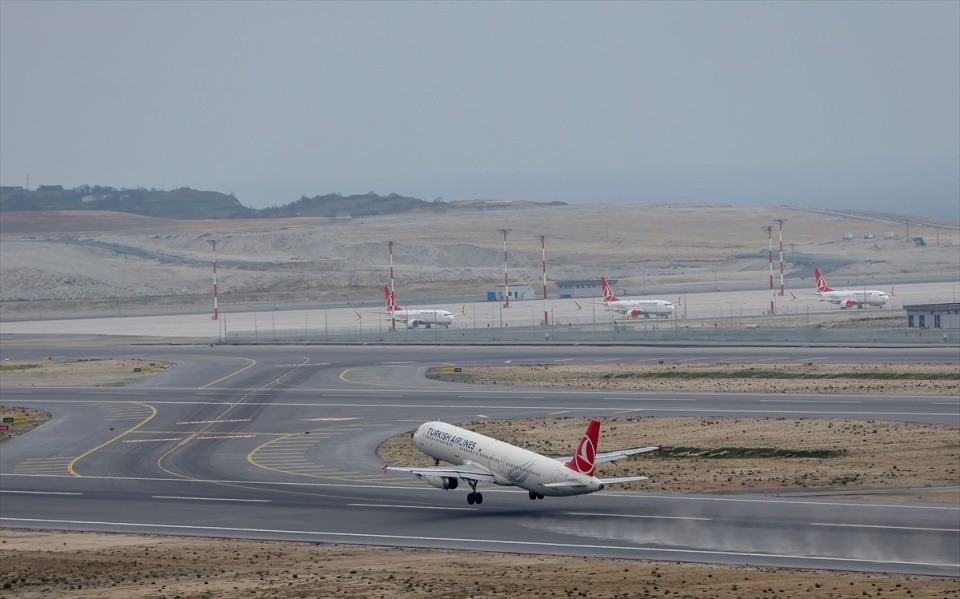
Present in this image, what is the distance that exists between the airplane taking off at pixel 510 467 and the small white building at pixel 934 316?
74.3m

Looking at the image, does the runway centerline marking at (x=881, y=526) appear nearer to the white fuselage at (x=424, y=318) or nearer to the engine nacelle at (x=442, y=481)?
the engine nacelle at (x=442, y=481)

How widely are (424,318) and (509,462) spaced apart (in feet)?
308

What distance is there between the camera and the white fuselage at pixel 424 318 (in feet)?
506

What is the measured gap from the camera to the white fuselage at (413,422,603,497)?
58594 mm

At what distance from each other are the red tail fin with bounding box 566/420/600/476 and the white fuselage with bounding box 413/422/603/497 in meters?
0.28

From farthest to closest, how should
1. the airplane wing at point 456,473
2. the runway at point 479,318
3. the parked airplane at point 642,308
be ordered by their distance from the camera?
the parked airplane at point 642,308 → the runway at point 479,318 → the airplane wing at point 456,473

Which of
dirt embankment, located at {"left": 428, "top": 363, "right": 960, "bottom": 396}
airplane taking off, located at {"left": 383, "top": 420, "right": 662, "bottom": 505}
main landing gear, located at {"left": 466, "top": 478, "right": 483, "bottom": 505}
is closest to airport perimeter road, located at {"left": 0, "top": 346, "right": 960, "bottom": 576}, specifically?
main landing gear, located at {"left": 466, "top": 478, "right": 483, "bottom": 505}

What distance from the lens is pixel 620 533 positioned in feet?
185

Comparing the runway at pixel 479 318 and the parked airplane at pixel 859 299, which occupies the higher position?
the parked airplane at pixel 859 299

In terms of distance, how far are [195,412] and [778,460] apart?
43512mm

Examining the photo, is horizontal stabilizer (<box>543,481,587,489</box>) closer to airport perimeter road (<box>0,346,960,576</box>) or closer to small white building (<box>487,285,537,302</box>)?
airport perimeter road (<box>0,346,960,576</box>)

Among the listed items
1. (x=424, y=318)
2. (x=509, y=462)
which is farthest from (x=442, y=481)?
(x=424, y=318)

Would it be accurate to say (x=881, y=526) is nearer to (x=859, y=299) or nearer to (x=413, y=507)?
(x=413, y=507)

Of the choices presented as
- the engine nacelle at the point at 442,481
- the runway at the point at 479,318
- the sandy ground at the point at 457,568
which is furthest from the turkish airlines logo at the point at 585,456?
the runway at the point at 479,318
